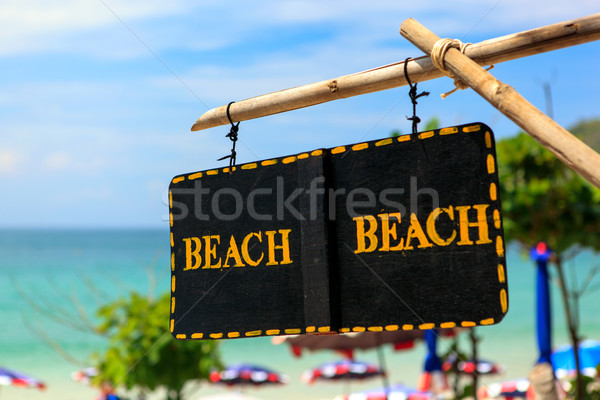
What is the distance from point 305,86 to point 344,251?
1.91ft

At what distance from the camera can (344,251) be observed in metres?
2.25

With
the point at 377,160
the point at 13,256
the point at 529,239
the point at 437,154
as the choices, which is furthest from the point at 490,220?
the point at 13,256

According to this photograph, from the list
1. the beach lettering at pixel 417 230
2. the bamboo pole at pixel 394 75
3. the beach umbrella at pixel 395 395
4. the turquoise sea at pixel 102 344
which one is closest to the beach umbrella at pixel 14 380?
the turquoise sea at pixel 102 344

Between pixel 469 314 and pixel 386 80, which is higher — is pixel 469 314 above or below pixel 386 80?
below

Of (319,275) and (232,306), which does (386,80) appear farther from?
(232,306)

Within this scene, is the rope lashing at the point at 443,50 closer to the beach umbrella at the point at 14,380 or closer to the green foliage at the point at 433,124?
the green foliage at the point at 433,124

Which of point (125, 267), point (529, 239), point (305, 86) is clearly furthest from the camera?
point (125, 267)

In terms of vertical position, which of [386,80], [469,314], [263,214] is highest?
[386,80]

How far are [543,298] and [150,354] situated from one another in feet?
16.8

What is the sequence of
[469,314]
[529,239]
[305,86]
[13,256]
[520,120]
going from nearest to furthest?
[520,120]
[469,314]
[305,86]
[529,239]
[13,256]

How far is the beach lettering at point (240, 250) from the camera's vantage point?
237 cm

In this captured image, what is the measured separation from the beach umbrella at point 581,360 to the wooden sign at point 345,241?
37.4 feet

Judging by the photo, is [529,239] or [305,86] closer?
[305,86]

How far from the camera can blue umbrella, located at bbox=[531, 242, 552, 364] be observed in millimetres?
8375
